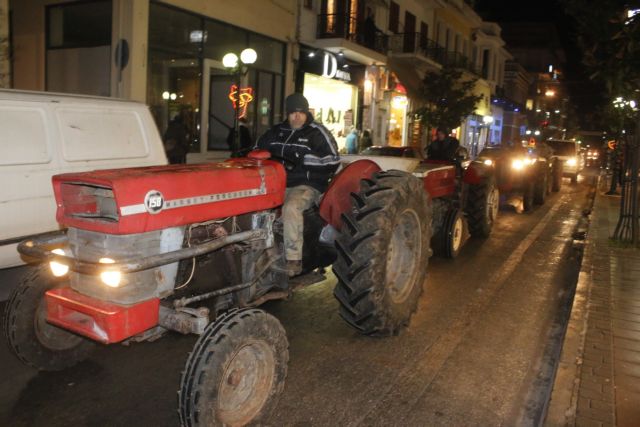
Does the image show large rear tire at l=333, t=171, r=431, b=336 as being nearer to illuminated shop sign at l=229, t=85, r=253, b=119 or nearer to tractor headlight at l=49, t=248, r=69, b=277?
tractor headlight at l=49, t=248, r=69, b=277

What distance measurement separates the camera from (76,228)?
3445 mm

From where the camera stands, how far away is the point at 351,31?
21484 millimetres

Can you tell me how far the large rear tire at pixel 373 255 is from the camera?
4.71 m

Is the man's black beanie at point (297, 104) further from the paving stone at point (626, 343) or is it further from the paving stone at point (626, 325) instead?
the paving stone at point (626, 325)

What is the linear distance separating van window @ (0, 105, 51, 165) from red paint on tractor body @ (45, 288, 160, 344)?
2.42 m

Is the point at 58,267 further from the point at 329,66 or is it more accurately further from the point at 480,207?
the point at 329,66

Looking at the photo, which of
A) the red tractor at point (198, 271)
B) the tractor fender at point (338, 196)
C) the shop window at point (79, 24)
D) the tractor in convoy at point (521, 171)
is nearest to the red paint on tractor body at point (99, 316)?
the red tractor at point (198, 271)

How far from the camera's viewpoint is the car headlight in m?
14.9

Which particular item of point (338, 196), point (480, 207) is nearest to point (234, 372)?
point (338, 196)

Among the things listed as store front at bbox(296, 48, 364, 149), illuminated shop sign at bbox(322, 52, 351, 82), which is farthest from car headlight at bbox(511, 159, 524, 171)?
illuminated shop sign at bbox(322, 52, 351, 82)

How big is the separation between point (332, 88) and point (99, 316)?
20.3 meters

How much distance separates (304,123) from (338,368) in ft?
7.12

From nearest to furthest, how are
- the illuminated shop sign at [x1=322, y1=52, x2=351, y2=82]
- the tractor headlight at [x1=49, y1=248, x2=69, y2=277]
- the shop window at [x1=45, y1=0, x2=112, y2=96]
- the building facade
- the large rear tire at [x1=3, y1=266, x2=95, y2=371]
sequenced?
the tractor headlight at [x1=49, y1=248, x2=69, y2=277] < the large rear tire at [x1=3, y1=266, x2=95, y2=371] < the building facade < the shop window at [x1=45, y1=0, x2=112, y2=96] < the illuminated shop sign at [x1=322, y1=52, x2=351, y2=82]

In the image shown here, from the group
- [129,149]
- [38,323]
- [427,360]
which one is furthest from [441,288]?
[38,323]
